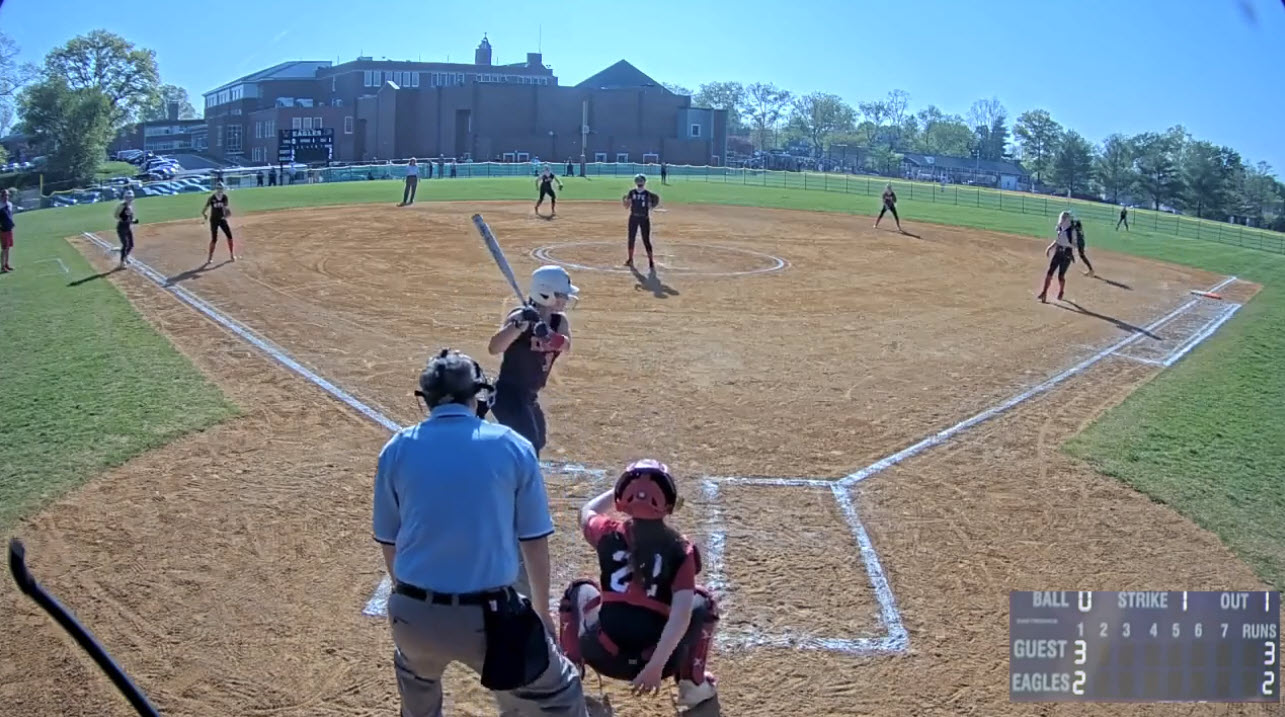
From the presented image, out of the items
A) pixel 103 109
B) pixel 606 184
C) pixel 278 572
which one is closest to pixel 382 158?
pixel 606 184

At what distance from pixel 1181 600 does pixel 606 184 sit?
48.9 metres

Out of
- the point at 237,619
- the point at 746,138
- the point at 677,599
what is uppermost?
the point at 746,138

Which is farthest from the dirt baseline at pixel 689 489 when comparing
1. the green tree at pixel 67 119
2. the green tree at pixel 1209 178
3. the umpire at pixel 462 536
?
the green tree at pixel 1209 178

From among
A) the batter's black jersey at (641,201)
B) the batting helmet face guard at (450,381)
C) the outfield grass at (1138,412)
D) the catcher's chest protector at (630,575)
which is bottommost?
the outfield grass at (1138,412)

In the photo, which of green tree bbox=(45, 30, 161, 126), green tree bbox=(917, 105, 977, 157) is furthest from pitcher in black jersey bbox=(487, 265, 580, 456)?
green tree bbox=(917, 105, 977, 157)

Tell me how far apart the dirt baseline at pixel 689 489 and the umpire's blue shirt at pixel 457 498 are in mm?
1978

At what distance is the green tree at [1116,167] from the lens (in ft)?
91.8

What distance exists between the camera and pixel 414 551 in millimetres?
4051

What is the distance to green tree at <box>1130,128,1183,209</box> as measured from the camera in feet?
82.9

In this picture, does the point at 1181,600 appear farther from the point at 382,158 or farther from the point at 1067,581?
the point at 382,158

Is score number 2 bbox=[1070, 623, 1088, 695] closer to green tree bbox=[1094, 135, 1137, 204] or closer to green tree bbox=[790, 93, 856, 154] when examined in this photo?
green tree bbox=[1094, 135, 1137, 204]

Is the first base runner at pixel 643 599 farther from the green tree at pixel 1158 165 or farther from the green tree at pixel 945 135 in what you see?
the green tree at pixel 945 135

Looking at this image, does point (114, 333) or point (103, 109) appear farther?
point (103, 109)
